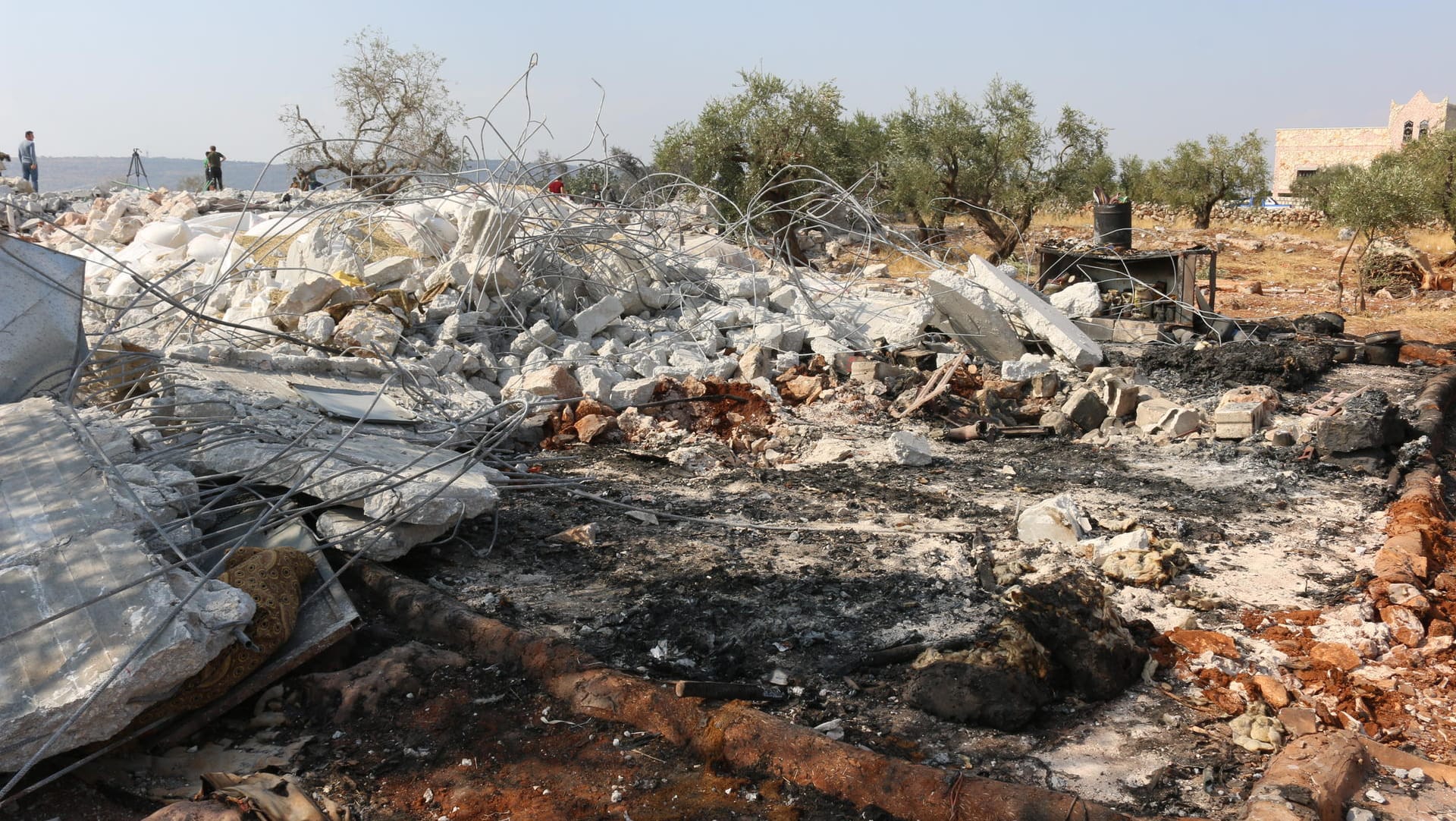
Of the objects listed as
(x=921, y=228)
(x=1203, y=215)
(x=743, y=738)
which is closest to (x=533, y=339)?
(x=743, y=738)

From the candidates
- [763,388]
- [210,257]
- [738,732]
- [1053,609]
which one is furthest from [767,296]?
[738,732]

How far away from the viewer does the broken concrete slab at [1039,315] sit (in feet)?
30.7

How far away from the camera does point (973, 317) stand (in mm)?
9625

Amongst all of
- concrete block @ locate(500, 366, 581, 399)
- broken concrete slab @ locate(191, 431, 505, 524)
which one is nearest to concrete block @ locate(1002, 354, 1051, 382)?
concrete block @ locate(500, 366, 581, 399)

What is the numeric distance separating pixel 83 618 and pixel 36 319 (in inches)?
117

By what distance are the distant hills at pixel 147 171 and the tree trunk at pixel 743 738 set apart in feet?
55.7

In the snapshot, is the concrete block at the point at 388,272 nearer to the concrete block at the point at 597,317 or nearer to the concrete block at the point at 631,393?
the concrete block at the point at 597,317

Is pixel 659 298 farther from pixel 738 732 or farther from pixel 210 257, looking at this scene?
pixel 738 732

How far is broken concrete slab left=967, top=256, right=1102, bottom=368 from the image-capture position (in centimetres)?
935

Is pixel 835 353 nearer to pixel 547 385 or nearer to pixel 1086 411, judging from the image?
pixel 1086 411

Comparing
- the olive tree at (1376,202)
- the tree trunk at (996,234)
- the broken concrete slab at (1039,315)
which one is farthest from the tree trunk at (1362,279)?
the broken concrete slab at (1039,315)

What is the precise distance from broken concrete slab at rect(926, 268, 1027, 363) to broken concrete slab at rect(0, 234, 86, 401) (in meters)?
7.16

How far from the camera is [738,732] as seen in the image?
121 inches

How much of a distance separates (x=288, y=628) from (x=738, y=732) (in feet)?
5.62
